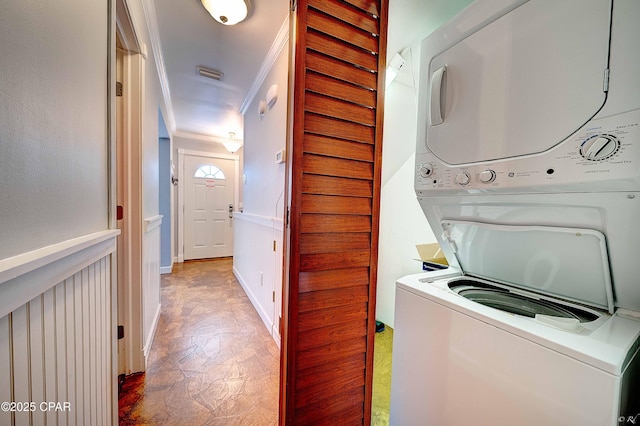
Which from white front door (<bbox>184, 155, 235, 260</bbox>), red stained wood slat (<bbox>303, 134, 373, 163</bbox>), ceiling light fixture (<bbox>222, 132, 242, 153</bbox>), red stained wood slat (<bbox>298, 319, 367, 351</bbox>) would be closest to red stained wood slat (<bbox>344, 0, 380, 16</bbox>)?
red stained wood slat (<bbox>303, 134, 373, 163</bbox>)

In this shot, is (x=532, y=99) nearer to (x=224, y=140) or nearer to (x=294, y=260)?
(x=294, y=260)

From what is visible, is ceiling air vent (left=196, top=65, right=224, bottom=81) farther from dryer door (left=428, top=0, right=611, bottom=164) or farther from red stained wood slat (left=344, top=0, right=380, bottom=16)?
dryer door (left=428, top=0, right=611, bottom=164)

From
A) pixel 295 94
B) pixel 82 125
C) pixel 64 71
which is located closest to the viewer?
pixel 64 71

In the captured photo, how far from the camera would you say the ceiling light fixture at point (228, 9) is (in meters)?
1.48

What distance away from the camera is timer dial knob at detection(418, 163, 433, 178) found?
0.93m

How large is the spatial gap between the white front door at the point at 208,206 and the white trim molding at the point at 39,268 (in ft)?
13.5

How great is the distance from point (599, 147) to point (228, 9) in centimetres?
196

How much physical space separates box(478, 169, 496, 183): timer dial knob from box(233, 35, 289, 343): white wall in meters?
1.23

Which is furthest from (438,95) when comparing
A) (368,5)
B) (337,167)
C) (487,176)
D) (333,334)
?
(333,334)

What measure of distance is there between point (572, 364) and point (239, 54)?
8.83ft

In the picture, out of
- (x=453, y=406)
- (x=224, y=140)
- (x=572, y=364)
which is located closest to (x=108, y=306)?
(x=453, y=406)

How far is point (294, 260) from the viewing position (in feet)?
3.18

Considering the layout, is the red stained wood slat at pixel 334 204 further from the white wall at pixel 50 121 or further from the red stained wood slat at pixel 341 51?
the white wall at pixel 50 121

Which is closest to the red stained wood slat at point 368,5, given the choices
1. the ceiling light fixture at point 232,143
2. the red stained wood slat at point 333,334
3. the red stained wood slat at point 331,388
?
the red stained wood slat at point 333,334
